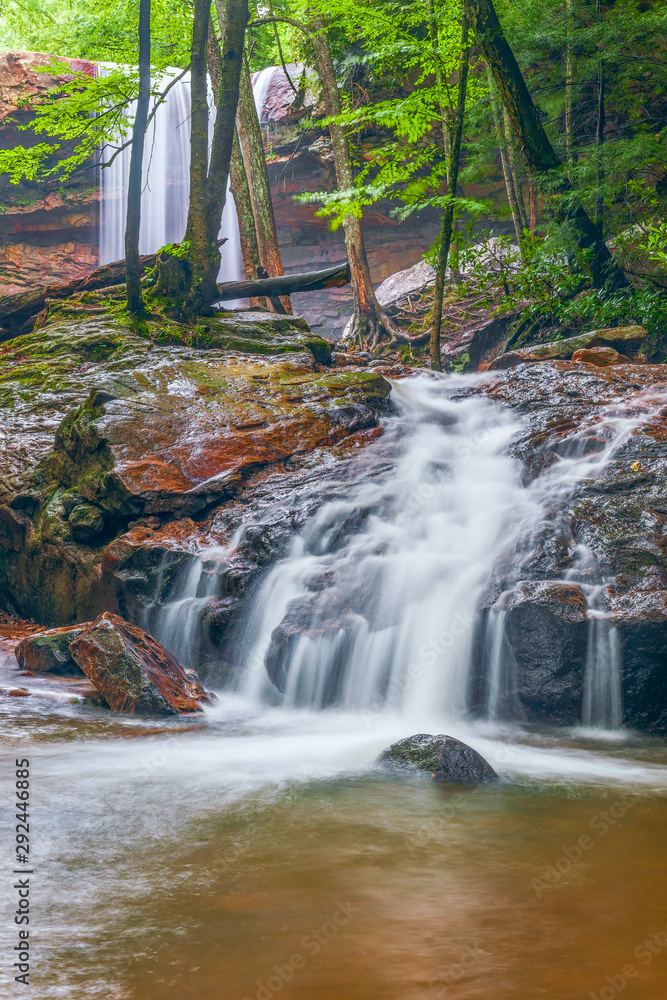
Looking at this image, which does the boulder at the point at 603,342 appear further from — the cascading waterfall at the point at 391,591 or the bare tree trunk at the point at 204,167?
the bare tree trunk at the point at 204,167

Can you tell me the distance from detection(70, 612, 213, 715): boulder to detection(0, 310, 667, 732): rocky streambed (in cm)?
68

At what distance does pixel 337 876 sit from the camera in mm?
2695

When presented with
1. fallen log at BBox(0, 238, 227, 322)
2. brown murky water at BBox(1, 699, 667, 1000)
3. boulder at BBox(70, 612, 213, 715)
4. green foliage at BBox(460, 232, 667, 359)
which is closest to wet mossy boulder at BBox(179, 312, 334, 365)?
fallen log at BBox(0, 238, 227, 322)

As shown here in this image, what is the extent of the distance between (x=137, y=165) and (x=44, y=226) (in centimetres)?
1391

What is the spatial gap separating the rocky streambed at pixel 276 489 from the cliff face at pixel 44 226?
12.5m

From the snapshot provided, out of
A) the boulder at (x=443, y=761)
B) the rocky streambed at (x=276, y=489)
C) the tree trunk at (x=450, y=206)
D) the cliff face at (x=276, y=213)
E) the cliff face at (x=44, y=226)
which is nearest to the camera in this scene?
the boulder at (x=443, y=761)

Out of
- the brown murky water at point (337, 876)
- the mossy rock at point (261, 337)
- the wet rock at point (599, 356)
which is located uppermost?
the mossy rock at point (261, 337)

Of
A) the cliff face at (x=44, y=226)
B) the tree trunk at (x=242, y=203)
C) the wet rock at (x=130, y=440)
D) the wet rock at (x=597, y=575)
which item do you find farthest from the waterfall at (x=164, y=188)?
the wet rock at (x=597, y=575)

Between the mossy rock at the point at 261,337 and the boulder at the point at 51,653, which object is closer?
the boulder at the point at 51,653

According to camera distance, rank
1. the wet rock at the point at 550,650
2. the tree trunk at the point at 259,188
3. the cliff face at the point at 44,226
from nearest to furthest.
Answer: the wet rock at the point at 550,650 → the tree trunk at the point at 259,188 → the cliff face at the point at 44,226

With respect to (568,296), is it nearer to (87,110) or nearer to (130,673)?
(87,110)

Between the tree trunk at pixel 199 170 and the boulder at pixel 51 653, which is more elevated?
the tree trunk at pixel 199 170

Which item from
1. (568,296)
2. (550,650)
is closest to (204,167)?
(568,296)

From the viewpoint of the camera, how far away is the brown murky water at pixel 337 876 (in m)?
2.04
